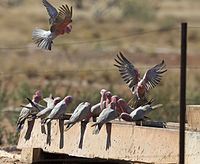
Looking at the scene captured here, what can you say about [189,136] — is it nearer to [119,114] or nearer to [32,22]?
[119,114]

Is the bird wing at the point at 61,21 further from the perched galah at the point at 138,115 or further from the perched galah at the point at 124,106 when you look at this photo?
the perched galah at the point at 138,115

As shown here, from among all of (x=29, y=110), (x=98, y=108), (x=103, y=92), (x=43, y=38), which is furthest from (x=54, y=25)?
(x=29, y=110)

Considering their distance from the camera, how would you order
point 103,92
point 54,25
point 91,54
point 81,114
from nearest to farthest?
point 81,114, point 54,25, point 103,92, point 91,54

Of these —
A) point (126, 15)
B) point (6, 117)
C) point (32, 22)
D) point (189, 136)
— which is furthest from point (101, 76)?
point (126, 15)

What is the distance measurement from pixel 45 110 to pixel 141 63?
30.1 metres

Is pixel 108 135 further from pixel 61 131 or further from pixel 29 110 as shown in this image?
pixel 29 110

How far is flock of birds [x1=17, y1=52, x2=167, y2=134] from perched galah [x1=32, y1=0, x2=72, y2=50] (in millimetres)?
749

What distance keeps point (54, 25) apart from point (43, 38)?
25 centimetres

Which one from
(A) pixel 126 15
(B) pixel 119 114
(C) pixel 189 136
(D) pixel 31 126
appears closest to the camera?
(C) pixel 189 136

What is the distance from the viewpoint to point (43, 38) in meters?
12.2

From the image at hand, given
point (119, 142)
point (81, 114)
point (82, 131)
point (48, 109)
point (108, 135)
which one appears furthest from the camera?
point (48, 109)

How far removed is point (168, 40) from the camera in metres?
55.9

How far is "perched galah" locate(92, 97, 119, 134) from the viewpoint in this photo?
37.4ft

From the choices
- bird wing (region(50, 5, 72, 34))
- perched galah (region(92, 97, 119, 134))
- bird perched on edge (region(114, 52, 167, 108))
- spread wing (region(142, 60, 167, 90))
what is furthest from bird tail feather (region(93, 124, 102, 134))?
bird wing (region(50, 5, 72, 34))
